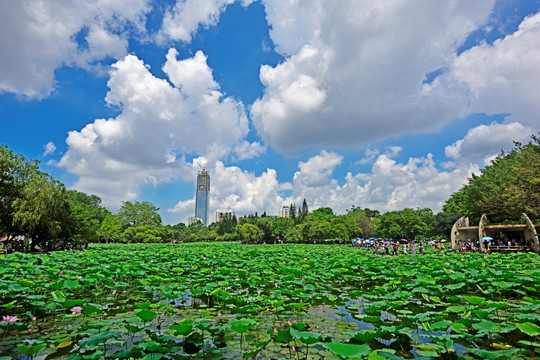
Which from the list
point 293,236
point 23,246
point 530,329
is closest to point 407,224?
point 293,236

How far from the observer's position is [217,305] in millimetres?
6383

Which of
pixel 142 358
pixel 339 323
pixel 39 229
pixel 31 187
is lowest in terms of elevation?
pixel 339 323

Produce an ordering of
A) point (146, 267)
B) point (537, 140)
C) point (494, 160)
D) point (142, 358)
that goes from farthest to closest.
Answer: point (494, 160), point (537, 140), point (146, 267), point (142, 358)

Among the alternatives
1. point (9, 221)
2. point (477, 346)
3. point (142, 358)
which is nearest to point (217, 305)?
point (142, 358)

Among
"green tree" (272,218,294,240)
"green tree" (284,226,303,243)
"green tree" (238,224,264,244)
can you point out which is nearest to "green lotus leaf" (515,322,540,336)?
"green tree" (284,226,303,243)

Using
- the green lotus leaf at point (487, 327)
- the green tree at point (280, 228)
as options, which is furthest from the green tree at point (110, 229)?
the green lotus leaf at point (487, 327)

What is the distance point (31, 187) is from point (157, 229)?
117 ft

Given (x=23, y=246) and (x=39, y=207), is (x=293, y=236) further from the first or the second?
(x=39, y=207)

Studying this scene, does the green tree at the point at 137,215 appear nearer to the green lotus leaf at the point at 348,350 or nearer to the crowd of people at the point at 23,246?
the crowd of people at the point at 23,246

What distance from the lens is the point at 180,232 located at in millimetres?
60438

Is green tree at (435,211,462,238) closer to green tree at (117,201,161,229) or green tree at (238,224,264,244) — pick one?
green tree at (238,224,264,244)

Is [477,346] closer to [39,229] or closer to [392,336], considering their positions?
[392,336]

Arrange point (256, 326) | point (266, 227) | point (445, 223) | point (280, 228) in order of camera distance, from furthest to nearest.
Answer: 1. point (266, 227)
2. point (280, 228)
3. point (445, 223)
4. point (256, 326)

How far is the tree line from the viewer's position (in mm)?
18156
